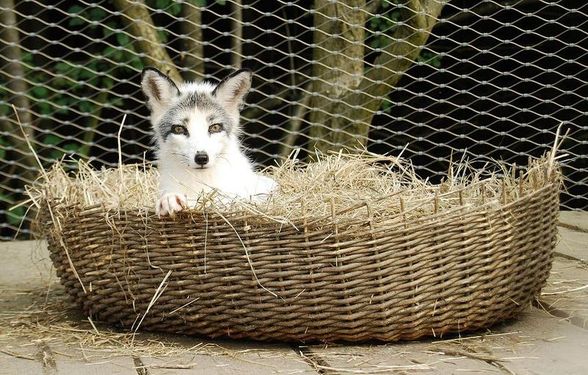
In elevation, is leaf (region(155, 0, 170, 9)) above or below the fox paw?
below

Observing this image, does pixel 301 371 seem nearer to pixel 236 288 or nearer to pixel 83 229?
pixel 236 288

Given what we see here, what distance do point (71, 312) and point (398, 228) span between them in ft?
3.93

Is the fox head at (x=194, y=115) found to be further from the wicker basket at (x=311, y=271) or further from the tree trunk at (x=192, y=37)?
the tree trunk at (x=192, y=37)

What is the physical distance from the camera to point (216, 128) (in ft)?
11.0

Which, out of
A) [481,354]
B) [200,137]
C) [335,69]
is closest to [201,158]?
[200,137]

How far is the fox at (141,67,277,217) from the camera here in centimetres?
323

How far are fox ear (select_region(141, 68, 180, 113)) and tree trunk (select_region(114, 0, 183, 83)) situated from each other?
4.84ft

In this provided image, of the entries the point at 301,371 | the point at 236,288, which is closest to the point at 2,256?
the point at 236,288

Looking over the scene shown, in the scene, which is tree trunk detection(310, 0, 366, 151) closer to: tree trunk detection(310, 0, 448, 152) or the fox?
tree trunk detection(310, 0, 448, 152)

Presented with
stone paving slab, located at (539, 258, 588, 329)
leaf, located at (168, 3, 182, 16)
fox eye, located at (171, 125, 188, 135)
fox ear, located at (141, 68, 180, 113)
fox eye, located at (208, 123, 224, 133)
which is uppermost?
fox ear, located at (141, 68, 180, 113)

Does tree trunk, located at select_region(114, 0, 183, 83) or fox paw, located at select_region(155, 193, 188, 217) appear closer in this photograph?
fox paw, located at select_region(155, 193, 188, 217)

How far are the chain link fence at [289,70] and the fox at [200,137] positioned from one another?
43.5 inches

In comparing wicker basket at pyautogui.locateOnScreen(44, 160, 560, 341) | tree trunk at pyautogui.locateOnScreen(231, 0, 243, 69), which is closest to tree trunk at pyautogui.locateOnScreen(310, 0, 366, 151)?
tree trunk at pyautogui.locateOnScreen(231, 0, 243, 69)

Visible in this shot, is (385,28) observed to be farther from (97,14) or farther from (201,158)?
(201,158)
